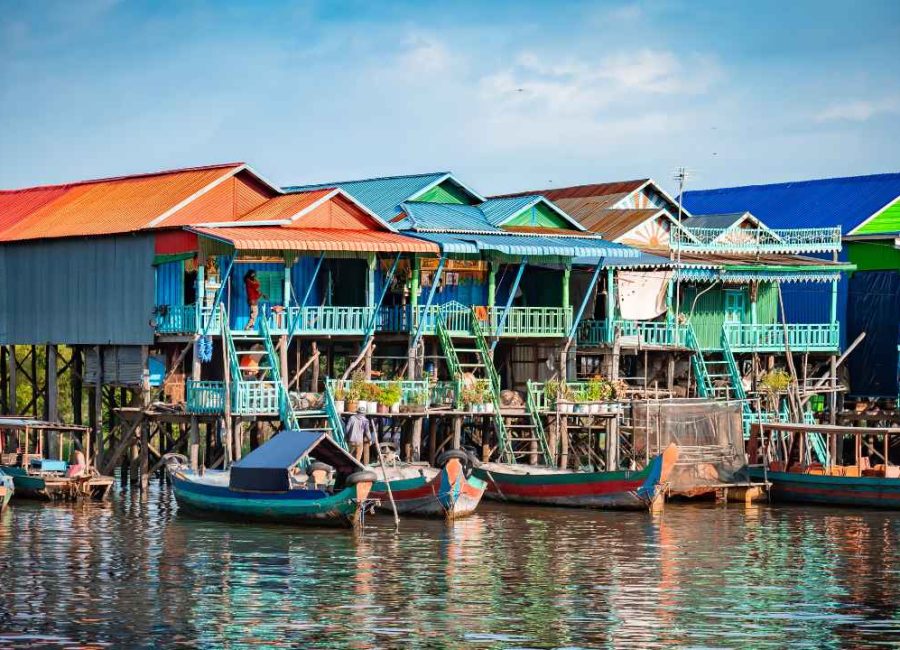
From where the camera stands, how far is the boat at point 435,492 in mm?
38500

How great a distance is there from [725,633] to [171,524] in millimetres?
15594

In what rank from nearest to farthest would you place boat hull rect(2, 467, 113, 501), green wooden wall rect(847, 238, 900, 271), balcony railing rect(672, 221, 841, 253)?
1. boat hull rect(2, 467, 113, 501)
2. balcony railing rect(672, 221, 841, 253)
3. green wooden wall rect(847, 238, 900, 271)

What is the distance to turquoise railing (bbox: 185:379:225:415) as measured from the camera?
41.8 m

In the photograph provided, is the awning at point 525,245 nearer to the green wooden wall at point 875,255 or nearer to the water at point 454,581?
the water at point 454,581

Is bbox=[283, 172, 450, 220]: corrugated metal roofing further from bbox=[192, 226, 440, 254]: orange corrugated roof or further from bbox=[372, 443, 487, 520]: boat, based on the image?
bbox=[372, 443, 487, 520]: boat

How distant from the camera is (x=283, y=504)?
3744 cm

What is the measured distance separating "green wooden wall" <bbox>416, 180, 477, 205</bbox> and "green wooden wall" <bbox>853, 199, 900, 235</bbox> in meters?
13.5

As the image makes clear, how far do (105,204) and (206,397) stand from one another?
928 centimetres

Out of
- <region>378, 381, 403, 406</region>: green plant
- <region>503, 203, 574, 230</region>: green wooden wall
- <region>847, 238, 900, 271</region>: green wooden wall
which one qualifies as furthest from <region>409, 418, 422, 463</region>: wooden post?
<region>847, 238, 900, 271</region>: green wooden wall

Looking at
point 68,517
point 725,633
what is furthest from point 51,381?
point 725,633

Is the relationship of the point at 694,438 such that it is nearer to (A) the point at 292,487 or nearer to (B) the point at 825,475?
(B) the point at 825,475

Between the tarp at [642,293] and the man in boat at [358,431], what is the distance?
9.80 metres

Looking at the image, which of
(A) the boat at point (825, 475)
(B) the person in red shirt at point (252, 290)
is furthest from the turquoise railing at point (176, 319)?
(A) the boat at point (825, 475)

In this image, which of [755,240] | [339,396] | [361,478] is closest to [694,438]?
[339,396]
